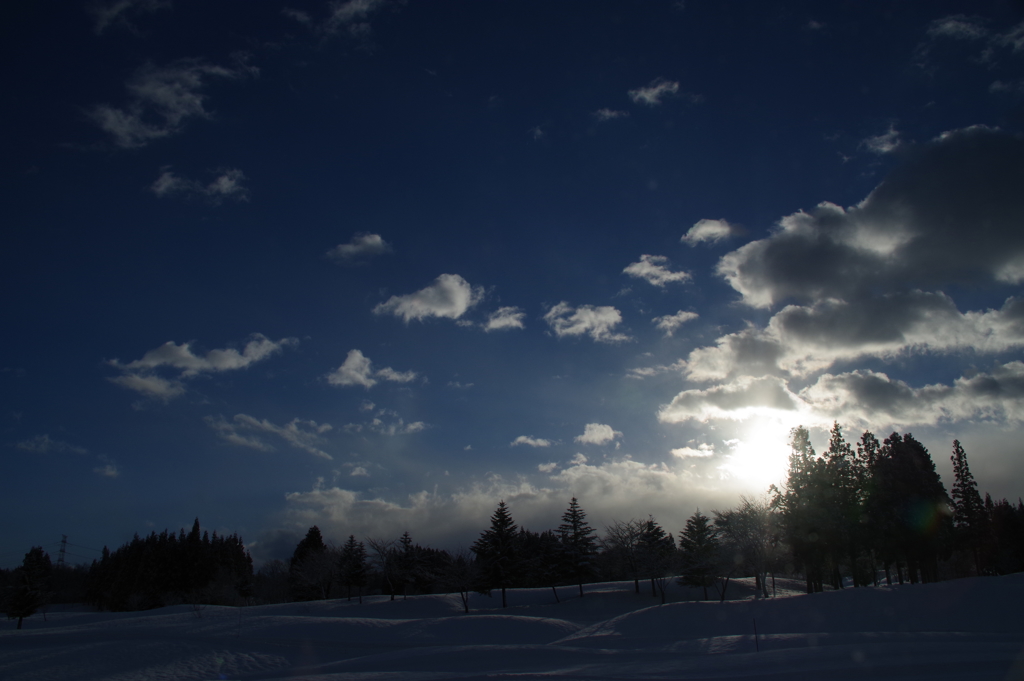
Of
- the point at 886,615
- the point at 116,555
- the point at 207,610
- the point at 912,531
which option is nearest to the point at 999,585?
the point at 886,615

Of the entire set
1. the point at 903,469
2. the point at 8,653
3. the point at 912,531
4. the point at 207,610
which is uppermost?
the point at 903,469

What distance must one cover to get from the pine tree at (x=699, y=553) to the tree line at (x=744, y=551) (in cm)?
12

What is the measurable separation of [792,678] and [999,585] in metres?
25.3

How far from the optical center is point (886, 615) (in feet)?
105

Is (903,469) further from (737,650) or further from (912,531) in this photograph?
(737,650)

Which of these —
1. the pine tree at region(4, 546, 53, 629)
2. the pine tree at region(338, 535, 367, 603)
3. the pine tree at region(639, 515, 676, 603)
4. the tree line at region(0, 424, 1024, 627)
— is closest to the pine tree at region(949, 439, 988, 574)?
the tree line at region(0, 424, 1024, 627)

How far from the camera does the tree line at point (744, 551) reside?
47.8 meters

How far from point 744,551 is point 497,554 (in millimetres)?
25750

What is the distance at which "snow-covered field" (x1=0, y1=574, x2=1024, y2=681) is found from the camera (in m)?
20.6

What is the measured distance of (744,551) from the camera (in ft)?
172

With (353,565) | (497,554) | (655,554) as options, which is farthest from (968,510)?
(353,565)

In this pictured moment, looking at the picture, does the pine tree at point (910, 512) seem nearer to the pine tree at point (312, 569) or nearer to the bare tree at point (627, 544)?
the bare tree at point (627, 544)

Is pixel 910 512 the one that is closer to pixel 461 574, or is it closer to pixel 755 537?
pixel 755 537

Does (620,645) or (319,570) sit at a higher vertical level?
(620,645)
